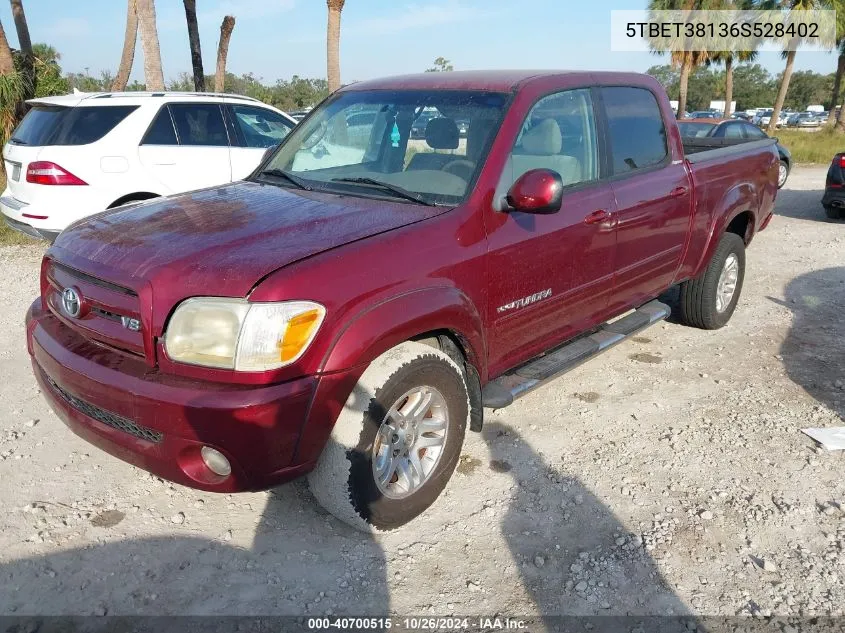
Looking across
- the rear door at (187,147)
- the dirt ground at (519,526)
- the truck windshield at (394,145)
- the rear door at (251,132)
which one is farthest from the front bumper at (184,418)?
the rear door at (251,132)

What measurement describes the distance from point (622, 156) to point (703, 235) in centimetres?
119

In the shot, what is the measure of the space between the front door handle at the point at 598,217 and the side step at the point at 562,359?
74cm

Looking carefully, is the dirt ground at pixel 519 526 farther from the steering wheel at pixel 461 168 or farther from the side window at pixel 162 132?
the side window at pixel 162 132

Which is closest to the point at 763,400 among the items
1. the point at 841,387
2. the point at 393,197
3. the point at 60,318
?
the point at 841,387

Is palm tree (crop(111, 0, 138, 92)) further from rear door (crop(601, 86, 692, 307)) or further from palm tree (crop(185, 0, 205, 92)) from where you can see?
rear door (crop(601, 86, 692, 307))

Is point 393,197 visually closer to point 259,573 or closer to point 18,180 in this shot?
point 259,573

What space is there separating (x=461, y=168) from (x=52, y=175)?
4856 millimetres

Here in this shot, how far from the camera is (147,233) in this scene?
9.45 ft

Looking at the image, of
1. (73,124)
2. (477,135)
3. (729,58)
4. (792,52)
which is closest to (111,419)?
(477,135)

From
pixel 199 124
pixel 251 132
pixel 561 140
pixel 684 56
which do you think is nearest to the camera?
pixel 561 140

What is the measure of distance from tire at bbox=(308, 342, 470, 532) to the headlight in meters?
0.35

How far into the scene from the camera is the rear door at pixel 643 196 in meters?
4.04

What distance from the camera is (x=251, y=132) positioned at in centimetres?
776

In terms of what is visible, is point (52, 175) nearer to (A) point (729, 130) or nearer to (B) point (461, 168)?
(B) point (461, 168)
